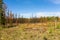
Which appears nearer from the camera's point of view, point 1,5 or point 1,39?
point 1,39

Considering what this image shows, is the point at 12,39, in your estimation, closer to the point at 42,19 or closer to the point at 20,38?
the point at 20,38

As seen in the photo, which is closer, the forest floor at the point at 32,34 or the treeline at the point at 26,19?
the forest floor at the point at 32,34

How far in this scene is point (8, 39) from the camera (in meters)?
9.47

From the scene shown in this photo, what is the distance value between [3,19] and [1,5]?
358cm

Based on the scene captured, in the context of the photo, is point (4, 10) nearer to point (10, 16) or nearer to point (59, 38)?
point (10, 16)

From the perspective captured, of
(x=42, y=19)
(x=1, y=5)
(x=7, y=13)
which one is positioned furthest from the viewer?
(x=42, y=19)

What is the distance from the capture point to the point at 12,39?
947 cm

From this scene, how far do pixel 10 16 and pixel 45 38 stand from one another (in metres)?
15.8

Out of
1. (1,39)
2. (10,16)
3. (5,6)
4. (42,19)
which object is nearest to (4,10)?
(5,6)

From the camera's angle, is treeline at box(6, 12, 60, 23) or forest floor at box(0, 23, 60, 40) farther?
treeline at box(6, 12, 60, 23)

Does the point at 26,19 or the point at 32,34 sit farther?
the point at 26,19

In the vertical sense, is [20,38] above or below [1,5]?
below

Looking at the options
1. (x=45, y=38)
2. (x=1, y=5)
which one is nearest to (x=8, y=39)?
Answer: (x=45, y=38)

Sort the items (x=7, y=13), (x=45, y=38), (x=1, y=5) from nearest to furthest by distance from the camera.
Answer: (x=45, y=38), (x=1, y=5), (x=7, y=13)
